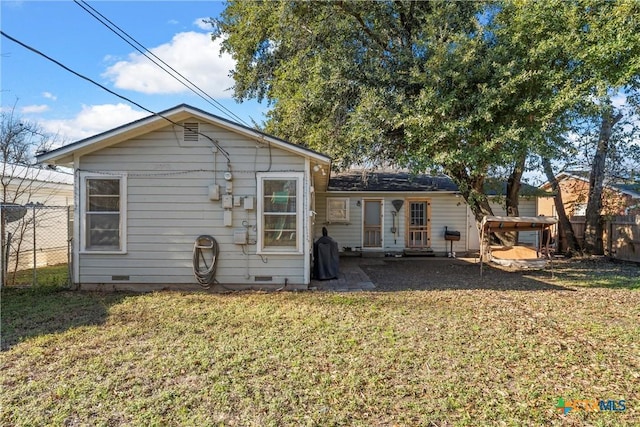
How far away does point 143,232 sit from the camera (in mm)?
7230

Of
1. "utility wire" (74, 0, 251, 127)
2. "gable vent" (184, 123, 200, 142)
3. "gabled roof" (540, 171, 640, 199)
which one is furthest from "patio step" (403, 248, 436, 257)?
"utility wire" (74, 0, 251, 127)

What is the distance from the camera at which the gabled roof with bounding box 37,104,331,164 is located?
6844 mm

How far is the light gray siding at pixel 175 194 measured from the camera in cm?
722

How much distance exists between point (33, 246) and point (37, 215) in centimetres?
167

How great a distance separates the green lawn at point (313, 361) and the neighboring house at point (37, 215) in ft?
10.1

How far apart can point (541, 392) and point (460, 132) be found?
19.2 ft

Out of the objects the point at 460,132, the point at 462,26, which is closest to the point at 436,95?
the point at 460,132

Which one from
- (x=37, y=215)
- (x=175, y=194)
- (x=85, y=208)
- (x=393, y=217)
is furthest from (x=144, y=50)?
(x=393, y=217)

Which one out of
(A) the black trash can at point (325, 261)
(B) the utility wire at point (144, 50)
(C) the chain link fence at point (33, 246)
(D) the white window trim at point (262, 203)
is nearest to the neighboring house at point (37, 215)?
(C) the chain link fence at point (33, 246)

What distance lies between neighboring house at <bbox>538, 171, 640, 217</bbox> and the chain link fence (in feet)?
51.9

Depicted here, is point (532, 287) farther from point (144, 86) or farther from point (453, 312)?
point (144, 86)

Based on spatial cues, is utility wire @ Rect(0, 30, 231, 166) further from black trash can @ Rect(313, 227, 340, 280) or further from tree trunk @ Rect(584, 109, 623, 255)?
tree trunk @ Rect(584, 109, 623, 255)

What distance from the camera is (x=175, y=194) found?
23.8ft

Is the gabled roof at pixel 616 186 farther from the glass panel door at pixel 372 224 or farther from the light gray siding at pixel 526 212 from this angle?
the glass panel door at pixel 372 224
